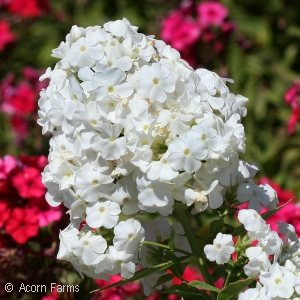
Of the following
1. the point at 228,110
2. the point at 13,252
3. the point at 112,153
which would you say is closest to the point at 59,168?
the point at 112,153

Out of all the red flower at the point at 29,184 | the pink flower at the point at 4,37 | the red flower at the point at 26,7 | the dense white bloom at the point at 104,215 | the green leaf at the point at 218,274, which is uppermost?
the dense white bloom at the point at 104,215

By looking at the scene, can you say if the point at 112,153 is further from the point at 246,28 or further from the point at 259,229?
the point at 246,28

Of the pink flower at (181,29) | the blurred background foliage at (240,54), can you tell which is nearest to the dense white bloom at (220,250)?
the blurred background foliage at (240,54)

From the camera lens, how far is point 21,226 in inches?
68.7

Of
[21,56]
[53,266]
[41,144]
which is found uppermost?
[53,266]

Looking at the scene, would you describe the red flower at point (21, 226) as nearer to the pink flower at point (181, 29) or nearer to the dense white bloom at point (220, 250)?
the dense white bloom at point (220, 250)

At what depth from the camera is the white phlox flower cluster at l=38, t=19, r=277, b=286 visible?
116cm

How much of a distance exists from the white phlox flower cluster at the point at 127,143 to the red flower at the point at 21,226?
0.47m

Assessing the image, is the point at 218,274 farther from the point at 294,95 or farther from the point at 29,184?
the point at 294,95

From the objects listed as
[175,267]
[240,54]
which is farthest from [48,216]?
[240,54]

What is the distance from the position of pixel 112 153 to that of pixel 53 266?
76 cm

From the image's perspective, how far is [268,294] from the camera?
114cm

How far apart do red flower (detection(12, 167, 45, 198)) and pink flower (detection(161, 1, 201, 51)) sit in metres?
1.38

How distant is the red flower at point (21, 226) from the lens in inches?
68.1
